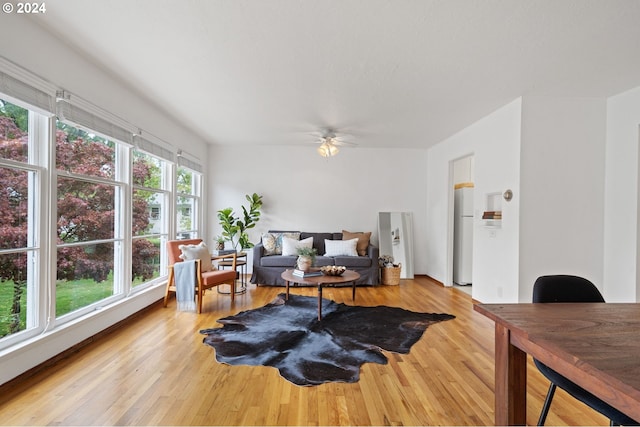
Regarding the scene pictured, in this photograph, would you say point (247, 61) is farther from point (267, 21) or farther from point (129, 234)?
point (129, 234)

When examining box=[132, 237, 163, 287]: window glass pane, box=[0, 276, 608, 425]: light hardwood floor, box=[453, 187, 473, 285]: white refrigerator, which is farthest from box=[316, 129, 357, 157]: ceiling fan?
box=[0, 276, 608, 425]: light hardwood floor

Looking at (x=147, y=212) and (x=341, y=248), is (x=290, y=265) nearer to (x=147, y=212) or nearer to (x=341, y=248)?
(x=341, y=248)

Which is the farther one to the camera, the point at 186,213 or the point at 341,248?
the point at 341,248

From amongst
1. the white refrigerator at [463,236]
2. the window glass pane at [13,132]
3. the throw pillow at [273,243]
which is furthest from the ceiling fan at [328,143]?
the window glass pane at [13,132]

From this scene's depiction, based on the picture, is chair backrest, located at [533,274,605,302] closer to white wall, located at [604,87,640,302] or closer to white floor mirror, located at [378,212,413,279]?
white wall, located at [604,87,640,302]

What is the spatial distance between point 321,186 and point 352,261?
1.68 m

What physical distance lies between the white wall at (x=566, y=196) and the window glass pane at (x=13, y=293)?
456 centimetres

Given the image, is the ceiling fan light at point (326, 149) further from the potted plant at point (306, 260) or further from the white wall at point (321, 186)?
the potted plant at point (306, 260)

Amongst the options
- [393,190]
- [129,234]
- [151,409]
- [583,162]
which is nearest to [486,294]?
[583,162]

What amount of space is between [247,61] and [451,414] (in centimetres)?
300

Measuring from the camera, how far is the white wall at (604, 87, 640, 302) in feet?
9.71

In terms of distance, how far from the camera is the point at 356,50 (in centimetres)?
232

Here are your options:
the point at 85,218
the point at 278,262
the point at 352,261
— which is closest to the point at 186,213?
the point at 278,262

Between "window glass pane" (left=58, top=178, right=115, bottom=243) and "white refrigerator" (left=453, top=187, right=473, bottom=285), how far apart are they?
5082 millimetres
